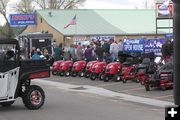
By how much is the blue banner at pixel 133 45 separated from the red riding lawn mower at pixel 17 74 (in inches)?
506

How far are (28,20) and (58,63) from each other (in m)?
30.1

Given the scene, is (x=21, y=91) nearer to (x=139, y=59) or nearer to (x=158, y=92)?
(x=158, y=92)

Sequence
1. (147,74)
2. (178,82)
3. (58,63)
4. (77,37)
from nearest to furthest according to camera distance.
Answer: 1. (178,82)
2. (147,74)
3. (58,63)
4. (77,37)

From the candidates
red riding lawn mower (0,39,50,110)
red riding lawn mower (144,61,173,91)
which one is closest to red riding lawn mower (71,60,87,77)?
red riding lawn mower (144,61,173,91)

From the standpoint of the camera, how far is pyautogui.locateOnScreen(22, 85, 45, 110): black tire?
11.2m

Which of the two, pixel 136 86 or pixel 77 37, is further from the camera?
pixel 77 37

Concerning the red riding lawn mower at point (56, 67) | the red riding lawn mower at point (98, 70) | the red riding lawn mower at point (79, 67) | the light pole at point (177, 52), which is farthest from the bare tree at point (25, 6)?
the light pole at point (177, 52)

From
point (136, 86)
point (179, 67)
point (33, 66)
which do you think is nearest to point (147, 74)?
point (136, 86)

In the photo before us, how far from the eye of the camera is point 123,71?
19938mm

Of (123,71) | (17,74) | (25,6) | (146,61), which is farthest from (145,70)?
(25,6)

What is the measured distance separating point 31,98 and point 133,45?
1369 cm

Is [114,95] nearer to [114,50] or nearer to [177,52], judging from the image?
[114,50]

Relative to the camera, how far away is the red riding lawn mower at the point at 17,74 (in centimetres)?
1091

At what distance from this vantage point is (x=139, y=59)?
20516 millimetres
